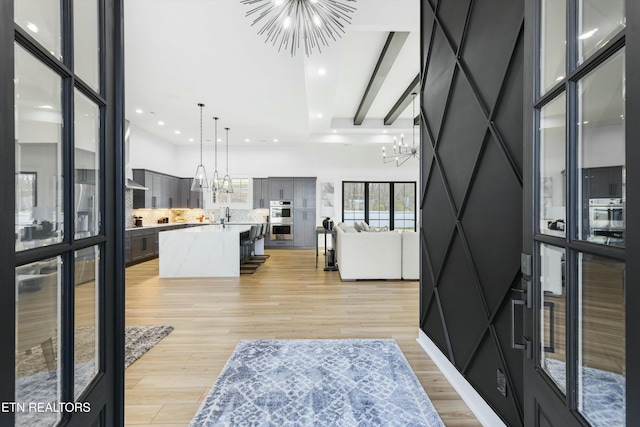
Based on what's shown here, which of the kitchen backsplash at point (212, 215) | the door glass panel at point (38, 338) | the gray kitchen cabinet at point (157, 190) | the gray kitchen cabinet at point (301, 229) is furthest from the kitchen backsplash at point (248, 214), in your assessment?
the door glass panel at point (38, 338)

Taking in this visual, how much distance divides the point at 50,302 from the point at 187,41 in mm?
3471

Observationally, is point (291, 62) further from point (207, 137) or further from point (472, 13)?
point (207, 137)

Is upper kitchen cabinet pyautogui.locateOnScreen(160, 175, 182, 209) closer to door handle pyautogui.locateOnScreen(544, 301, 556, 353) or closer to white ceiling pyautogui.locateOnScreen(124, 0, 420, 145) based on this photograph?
white ceiling pyautogui.locateOnScreen(124, 0, 420, 145)

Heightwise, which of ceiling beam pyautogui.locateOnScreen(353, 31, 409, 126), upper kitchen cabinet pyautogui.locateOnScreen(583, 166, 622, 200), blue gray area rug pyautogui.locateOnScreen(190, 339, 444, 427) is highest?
ceiling beam pyautogui.locateOnScreen(353, 31, 409, 126)

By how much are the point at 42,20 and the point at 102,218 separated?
0.56 m

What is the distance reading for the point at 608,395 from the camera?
828mm

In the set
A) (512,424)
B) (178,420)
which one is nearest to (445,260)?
(512,424)

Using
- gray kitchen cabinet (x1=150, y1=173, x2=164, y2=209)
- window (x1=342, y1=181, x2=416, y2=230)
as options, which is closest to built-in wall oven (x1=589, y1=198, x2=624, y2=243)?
gray kitchen cabinet (x1=150, y1=173, x2=164, y2=209)

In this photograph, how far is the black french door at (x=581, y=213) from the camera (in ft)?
2.30

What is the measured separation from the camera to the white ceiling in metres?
3.08

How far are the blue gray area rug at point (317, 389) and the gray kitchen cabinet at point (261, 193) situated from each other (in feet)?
21.8

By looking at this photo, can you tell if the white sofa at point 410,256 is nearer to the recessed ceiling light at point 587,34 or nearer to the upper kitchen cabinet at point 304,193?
the upper kitchen cabinet at point 304,193

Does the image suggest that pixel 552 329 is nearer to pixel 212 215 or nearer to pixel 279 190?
pixel 279 190

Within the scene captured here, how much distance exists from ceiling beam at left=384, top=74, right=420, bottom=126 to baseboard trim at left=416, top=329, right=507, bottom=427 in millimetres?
4104
